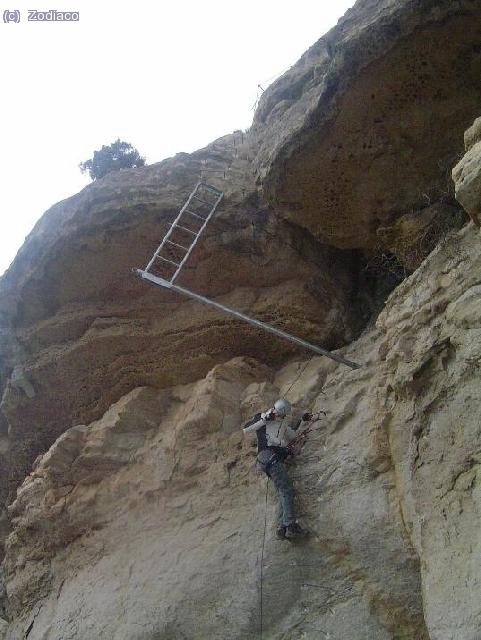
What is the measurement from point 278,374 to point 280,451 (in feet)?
7.37

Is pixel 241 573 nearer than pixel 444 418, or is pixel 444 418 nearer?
pixel 444 418

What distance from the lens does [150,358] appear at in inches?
388

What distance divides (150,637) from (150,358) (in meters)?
4.23

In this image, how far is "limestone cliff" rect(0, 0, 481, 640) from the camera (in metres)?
5.92

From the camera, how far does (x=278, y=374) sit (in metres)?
9.23

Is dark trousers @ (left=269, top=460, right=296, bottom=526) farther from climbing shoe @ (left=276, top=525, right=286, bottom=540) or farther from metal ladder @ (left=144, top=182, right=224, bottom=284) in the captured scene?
metal ladder @ (left=144, top=182, right=224, bottom=284)

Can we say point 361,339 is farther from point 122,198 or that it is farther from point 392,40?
point 122,198

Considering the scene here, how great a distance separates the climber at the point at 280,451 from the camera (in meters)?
6.58

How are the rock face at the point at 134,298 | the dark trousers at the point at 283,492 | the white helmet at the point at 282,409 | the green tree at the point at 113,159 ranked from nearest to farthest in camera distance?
the dark trousers at the point at 283,492 → the white helmet at the point at 282,409 → the rock face at the point at 134,298 → the green tree at the point at 113,159

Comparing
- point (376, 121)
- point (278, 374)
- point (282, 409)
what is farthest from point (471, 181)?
point (278, 374)

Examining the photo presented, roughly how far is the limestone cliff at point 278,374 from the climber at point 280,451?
24 cm

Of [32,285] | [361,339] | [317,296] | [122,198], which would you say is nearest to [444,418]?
[361,339]

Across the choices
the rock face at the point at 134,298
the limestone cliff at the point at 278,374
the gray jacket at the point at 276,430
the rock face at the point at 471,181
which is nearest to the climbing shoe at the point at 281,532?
the limestone cliff at the point at 278,374

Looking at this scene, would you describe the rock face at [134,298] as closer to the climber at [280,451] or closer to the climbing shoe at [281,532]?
the climber at [280,451]
